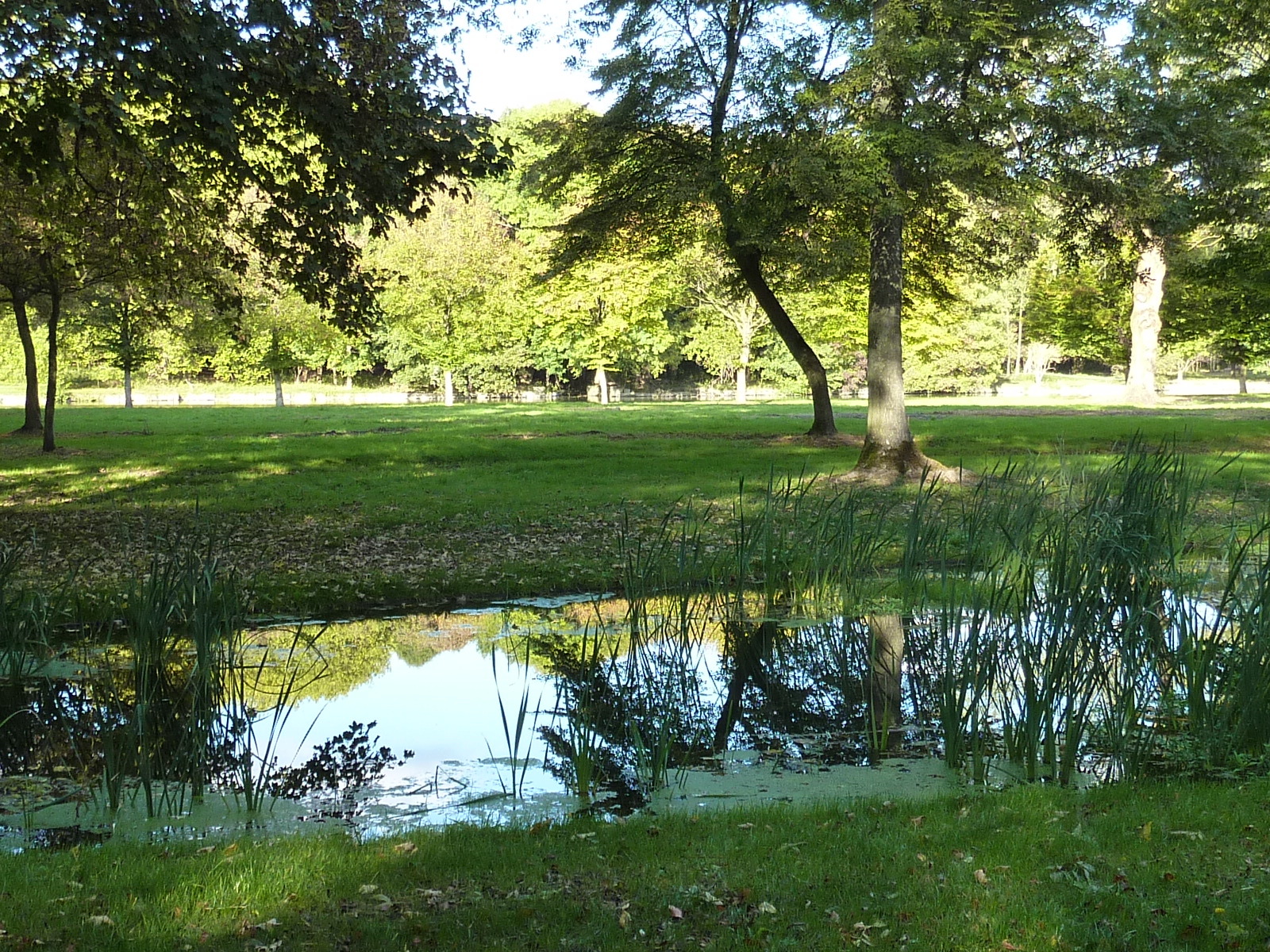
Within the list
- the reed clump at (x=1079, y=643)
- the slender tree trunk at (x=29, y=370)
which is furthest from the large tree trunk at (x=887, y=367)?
the slender tree trunk at (x=29, y=370)

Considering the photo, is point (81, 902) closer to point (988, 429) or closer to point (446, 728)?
point (446, 728)

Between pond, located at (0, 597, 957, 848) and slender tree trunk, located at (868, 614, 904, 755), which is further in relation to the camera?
slender tree trunk, located at (868, 614, 904, 755)

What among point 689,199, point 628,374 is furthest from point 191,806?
point 628,374

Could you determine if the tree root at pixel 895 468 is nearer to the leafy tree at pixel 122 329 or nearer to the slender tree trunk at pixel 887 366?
the slender tree trunk at pixel 887 366

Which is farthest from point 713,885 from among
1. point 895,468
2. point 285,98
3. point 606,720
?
point 895,468

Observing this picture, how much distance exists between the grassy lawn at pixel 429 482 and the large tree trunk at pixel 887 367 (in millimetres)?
925

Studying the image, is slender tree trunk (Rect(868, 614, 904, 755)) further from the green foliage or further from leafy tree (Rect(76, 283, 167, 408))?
the green foliage

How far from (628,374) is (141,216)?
6019 cm

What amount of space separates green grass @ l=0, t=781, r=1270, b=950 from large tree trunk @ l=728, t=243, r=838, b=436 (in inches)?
746

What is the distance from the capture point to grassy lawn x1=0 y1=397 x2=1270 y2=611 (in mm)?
12039

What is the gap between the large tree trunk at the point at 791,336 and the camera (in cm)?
2422

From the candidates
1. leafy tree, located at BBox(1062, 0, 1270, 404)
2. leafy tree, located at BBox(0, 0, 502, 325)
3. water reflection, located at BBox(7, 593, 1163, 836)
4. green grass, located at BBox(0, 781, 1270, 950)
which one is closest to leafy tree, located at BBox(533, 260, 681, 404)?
leafy tree, located at BBox(1062, 0, 1270, 404)

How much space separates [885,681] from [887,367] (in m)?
11.2

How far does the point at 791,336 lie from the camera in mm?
25062
